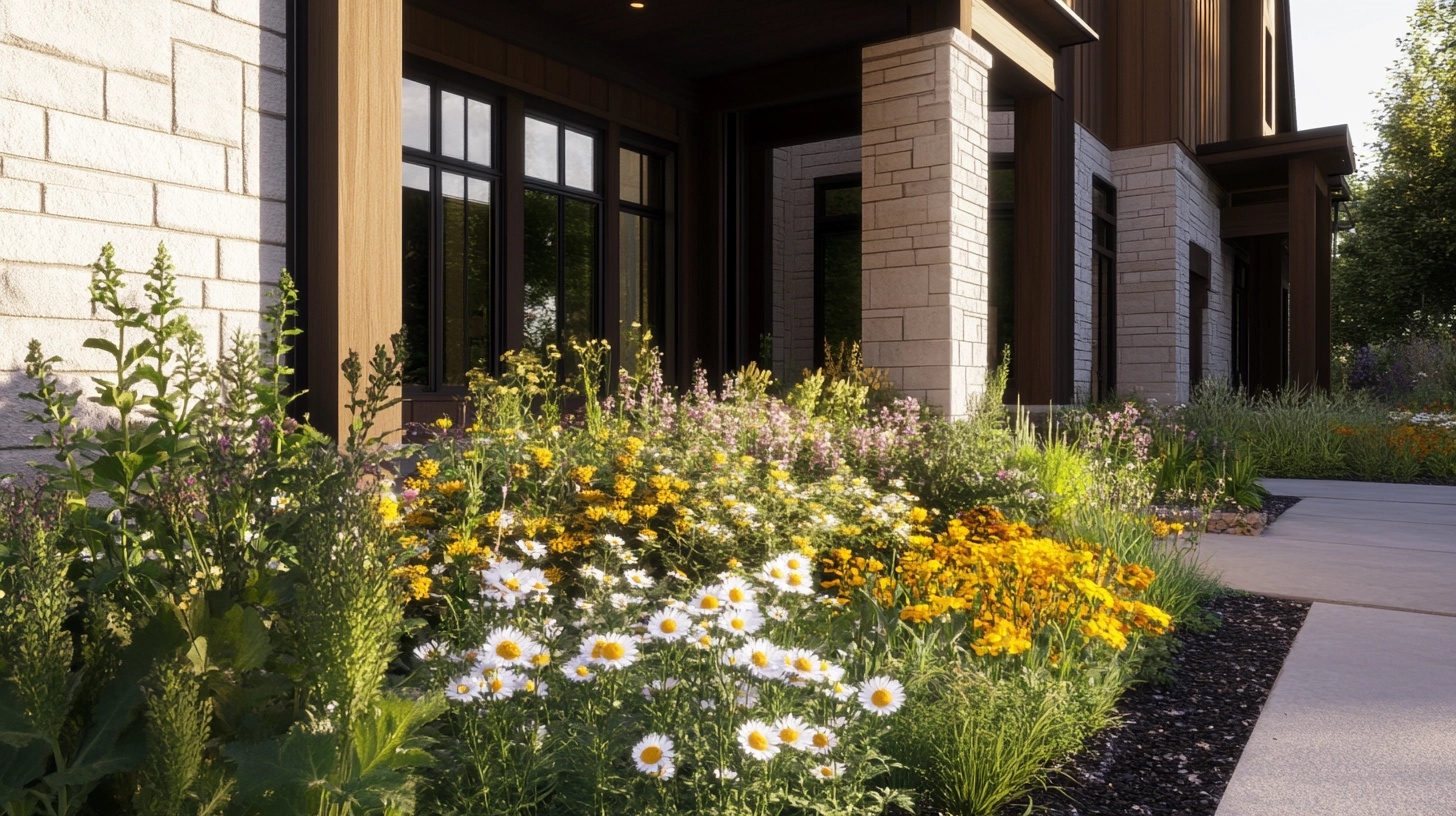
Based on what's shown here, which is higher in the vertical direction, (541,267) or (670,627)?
(541,267)

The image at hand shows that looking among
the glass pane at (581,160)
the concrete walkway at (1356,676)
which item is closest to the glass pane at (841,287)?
the glass pane at (581,160)

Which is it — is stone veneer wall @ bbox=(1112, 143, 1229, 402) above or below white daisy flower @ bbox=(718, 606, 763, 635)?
above

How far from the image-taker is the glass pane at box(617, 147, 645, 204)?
8.83 m

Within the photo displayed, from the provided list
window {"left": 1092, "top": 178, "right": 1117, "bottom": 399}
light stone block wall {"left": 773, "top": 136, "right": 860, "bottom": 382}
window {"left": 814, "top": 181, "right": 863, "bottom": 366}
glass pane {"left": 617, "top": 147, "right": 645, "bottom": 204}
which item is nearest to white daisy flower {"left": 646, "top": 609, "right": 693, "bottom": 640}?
glass pane {"left": 617, "top": 147, "right": 645, "bottom": 204}

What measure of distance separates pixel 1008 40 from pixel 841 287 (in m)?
4.08

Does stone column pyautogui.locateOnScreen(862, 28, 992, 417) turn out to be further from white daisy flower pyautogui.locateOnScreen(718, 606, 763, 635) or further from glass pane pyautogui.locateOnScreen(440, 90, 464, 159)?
white daisy flower pyautogui.locateOnScreen(718, 606, 763, 635)

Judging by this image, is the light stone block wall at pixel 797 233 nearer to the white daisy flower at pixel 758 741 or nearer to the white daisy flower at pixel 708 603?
the white daisy flower at pixel 708 603

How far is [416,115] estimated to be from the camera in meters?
7.03

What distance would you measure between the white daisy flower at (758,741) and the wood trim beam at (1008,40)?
19.4ft

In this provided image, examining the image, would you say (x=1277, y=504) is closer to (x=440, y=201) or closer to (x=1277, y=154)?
(x=440, y=201)

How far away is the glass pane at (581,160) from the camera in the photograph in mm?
8281

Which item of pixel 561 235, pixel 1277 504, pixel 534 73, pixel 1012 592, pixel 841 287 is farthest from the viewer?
pixel 841 287

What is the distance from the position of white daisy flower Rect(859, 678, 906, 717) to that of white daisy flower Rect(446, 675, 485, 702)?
0.67 m

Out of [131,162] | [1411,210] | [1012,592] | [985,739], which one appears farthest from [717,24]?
[1411,210]
